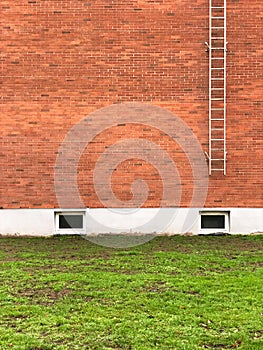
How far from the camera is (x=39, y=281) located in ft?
21.1

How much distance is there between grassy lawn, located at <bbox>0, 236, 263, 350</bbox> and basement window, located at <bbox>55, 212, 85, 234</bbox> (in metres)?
1.38

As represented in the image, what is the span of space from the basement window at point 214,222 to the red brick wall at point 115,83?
321 millimetres

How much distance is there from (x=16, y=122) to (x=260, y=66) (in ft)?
18.2

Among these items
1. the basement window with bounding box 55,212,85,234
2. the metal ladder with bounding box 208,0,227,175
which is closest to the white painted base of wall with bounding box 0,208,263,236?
the basement window with bounding box 55,212,85,234

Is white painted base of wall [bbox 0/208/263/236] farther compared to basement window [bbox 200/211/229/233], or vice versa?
basement window [bbox 200/211/229/233]

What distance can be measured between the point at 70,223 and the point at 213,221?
3.24m

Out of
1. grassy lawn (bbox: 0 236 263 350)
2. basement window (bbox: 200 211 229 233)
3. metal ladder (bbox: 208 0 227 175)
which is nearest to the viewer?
grassy lawn (bbox: 0 236 263 350)

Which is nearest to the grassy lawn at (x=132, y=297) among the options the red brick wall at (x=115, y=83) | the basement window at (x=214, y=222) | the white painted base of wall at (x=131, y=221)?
the white painted base of wall at (x=131, y=221)

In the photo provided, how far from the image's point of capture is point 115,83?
10172 mm

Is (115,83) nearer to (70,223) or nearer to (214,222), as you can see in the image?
(70,223)

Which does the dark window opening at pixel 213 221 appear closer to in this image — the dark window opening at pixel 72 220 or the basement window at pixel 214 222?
the basement window at pixel 214 222

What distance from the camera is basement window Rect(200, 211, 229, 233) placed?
1029 cm

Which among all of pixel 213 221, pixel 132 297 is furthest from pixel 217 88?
pixel 132 297

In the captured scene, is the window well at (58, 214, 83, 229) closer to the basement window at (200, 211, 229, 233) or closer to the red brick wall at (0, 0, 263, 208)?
the red brick wall at (0, 0, 263, 208)
